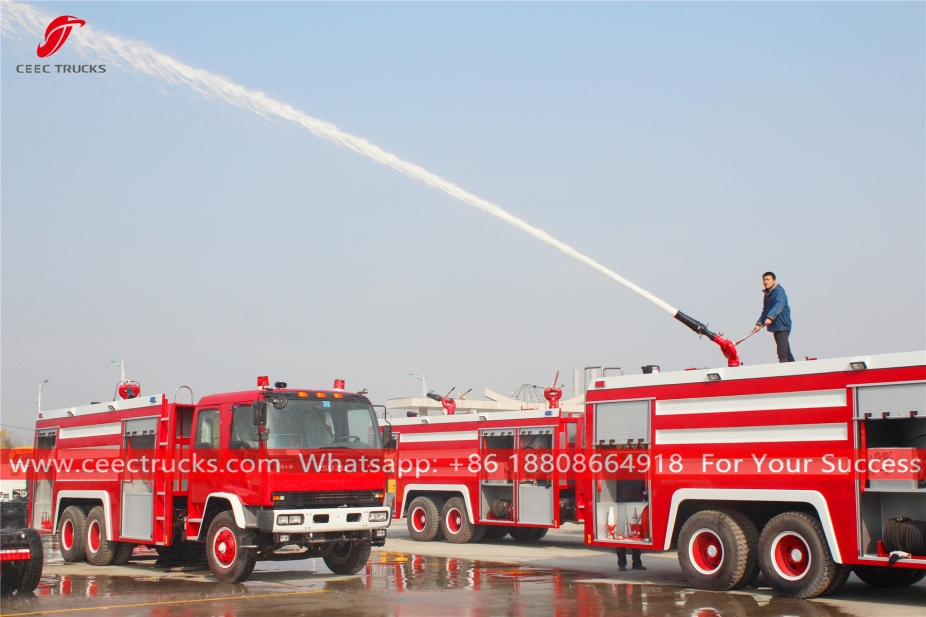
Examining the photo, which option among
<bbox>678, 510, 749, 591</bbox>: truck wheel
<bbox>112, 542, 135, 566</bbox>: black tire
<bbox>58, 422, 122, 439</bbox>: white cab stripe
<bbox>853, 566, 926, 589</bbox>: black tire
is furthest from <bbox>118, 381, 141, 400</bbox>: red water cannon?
<bbox>853, 566, 926, 589</bbox>: black tire

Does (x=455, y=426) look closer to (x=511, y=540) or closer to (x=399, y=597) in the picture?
(x=511, y=540)

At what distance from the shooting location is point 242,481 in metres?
13.7

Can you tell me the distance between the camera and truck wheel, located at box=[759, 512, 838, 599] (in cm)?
1143

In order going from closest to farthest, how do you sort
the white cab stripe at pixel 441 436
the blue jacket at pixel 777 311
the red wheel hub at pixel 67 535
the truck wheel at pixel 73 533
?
the blue jacket at pixel 777 311
the truck wheel at pixel 73 533
the red wheel hub at pixel 67 535
the white cab stripe at pixel 441 436

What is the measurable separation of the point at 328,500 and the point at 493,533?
8.71m

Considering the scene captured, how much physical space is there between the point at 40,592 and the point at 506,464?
9.69 meters

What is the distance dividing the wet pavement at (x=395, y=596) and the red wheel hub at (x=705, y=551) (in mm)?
354

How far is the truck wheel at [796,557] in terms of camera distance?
11430 mm

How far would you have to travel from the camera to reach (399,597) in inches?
490

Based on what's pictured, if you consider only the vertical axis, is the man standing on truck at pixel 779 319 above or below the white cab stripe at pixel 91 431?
above

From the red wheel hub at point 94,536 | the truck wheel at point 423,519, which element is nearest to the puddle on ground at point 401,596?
the red wheel hub at point 94,536

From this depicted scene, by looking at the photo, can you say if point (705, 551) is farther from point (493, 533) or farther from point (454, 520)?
point (493, 533)

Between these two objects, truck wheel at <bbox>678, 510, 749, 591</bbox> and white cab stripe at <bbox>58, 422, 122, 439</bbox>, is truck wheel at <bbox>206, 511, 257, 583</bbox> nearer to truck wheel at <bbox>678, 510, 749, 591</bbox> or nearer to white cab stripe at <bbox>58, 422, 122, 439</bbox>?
white cab stripe at <bbox>58, 422, 122, 439</bbox>

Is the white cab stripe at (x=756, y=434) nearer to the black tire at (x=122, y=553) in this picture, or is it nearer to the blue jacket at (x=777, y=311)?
the blue jacket at (x=777, y=311)
